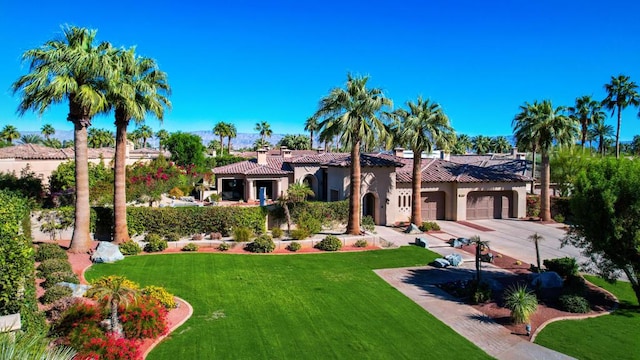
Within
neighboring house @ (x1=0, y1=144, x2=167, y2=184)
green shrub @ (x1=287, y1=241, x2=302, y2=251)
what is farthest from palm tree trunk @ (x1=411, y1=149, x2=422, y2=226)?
neighboring house @ (x1=0, y1=144, x2=167, y2=184)

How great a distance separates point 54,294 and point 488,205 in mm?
32681

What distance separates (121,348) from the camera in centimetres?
1059

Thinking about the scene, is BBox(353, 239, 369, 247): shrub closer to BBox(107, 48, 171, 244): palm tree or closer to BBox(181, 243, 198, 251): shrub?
BBox(181, 243, 198, 251): shrub

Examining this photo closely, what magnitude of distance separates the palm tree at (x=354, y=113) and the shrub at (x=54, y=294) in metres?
15.8

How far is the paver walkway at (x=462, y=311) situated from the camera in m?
12.5

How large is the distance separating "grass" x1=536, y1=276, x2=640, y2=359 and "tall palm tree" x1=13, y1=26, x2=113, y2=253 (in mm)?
20424

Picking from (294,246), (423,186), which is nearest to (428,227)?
(423,186)

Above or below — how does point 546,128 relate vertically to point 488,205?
above

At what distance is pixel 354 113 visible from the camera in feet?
83.8

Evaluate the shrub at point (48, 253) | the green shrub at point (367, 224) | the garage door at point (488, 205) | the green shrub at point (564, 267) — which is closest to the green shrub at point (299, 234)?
the green shrub at point (367, 224)

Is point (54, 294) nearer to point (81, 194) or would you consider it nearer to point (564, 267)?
point (81, 194)

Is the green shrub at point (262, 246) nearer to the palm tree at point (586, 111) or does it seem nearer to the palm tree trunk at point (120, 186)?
the palm tree trunk at point (120, 186)

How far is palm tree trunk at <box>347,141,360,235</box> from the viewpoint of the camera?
26453 mm

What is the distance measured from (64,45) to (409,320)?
19.0m
